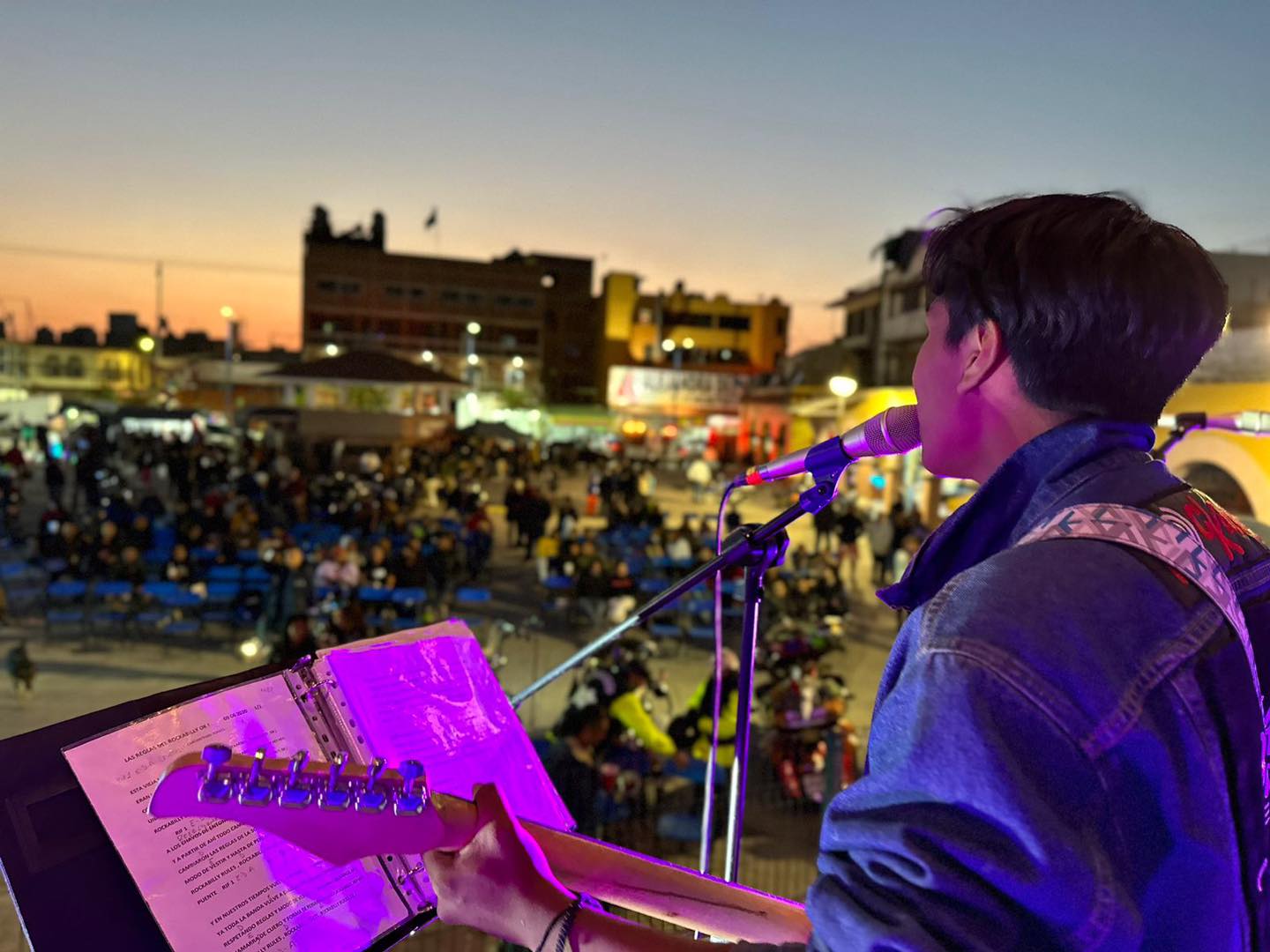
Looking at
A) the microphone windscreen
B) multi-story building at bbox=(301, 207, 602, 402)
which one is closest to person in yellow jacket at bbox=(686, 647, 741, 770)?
the microphone windscreen

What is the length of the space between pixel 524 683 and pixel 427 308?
60.5 m

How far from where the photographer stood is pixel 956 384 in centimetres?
123

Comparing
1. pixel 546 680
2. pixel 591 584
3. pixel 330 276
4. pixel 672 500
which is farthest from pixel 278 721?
pixel 330 276

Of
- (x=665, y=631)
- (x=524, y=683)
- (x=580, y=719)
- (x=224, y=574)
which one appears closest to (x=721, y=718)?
(x=580, y=719)

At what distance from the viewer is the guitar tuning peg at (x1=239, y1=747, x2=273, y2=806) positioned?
1137mm

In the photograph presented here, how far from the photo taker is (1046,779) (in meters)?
0.83

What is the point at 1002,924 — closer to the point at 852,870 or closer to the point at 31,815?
the point at 852,870

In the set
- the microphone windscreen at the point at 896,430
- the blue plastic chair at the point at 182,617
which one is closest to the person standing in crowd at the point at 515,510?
the blue plastic chair at the point at 182,617

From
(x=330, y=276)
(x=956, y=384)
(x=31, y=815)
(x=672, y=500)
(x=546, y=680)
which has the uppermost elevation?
(x=330, y=276)

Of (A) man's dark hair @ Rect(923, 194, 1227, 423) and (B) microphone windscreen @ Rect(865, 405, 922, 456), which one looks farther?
(B) microphone windscreen @ Rect(865, 405, 922, 456)

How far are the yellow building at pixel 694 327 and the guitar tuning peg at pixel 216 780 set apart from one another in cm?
6535

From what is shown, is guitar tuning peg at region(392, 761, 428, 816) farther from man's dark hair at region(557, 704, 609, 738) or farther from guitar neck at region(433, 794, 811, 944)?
man's dark hair at region(557, 704, 609, 738)

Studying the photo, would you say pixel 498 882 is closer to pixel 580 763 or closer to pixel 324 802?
pixel 324 802

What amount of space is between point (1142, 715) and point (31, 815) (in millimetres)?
1440
